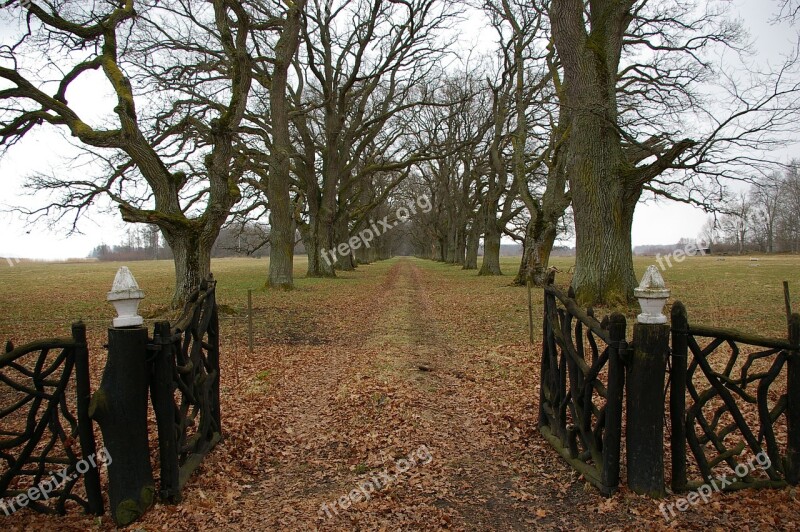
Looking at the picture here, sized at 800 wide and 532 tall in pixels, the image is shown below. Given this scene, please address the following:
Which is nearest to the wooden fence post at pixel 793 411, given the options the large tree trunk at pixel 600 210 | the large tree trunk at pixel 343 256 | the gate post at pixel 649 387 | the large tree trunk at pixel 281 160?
the gate post at pixel 649 387

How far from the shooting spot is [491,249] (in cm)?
3222

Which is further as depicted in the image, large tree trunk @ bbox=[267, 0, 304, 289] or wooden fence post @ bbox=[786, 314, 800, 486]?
large tree trunk @ bbox=[267, 0, 304, 289]

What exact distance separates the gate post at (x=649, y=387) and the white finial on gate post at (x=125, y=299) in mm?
3931

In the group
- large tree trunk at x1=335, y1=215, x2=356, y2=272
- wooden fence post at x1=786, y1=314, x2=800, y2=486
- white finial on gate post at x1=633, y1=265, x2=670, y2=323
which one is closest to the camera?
white finial on gate post at x1=633, y1=265, x2=670, y2=323

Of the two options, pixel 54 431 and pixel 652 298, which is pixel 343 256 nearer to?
pixel 54 431

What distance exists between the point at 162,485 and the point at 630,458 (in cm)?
385

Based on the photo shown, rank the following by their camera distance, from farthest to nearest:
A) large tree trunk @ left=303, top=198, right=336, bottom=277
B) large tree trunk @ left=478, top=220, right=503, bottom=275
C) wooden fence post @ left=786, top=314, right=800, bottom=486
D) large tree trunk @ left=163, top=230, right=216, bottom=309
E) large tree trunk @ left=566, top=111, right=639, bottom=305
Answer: large tree trunk @ left=478, top=220, right=503, bottom=275
large tree trunk @ left=303, top=198, right=336, bottom=277
large tree trunk @ left=163, top=230, right=216, bottom=309
large tree trunk @ left=566, top=111, right=639, bottom=305
wooden fence post @ left=786, top=314, right=800, bottom=486

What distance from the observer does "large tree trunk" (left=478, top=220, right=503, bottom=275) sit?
32094mm

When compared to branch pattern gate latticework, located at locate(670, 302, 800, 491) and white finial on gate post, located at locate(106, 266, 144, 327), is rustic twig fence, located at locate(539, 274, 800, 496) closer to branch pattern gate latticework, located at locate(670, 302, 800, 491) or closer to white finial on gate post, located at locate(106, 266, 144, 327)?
branch pattern gate latticework, located at locate(670, 302, 800, 491)

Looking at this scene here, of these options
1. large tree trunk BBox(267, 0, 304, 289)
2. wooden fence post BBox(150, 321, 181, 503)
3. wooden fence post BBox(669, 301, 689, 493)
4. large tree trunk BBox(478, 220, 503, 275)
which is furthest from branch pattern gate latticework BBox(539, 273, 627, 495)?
large tree trunk BBox(478, 220, 503, 275)

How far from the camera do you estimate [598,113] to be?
11.8m

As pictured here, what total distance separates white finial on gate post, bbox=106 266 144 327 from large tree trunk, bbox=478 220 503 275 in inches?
1134

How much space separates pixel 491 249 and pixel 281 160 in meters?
16.1

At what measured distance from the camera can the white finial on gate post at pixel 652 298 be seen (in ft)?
13.1
